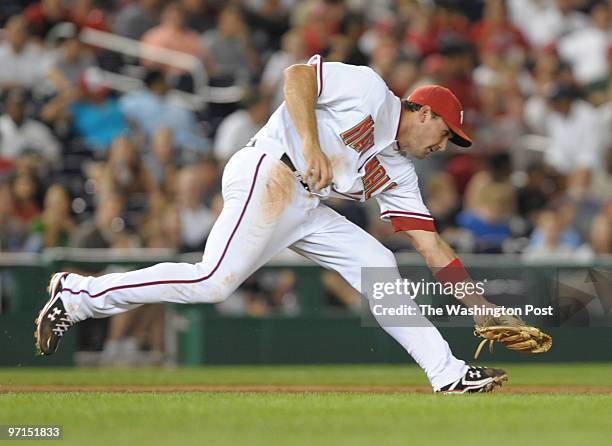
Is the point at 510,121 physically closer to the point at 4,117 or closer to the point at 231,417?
the point at 4,117

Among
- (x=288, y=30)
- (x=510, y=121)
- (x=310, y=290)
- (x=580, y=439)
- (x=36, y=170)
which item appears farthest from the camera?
(x=288, y=30)

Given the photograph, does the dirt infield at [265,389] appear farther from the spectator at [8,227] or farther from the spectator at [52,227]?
the spectator at [8,227]

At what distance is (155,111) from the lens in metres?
14.0

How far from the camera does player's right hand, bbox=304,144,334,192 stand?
6941mm

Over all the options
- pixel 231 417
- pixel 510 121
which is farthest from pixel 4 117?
pixel 231 417

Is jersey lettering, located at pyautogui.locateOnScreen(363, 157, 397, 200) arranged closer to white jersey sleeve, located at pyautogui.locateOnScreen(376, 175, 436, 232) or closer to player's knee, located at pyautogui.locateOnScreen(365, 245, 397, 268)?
white jersey sleeve, located at pyautogui.locateOnScreen(376, 175, 436, 232)

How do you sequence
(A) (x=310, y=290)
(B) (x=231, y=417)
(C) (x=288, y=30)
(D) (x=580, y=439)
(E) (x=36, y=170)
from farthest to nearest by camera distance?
(C) (x=288, y=30), (E) (x=36, y=170), (A) (x=310, y=290), (B) (x=231, y=417), (D) (x=580, y=439)

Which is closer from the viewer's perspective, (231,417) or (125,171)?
(231,417)

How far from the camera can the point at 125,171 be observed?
1304 centimetres

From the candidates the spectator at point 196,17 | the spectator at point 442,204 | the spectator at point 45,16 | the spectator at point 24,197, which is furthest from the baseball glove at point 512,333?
the spectator at point 196,17

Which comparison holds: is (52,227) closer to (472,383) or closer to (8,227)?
(8,227)

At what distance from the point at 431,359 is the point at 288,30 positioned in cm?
926

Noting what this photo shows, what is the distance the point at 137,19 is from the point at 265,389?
25.8 ft

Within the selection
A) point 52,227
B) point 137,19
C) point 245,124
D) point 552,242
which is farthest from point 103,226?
point 552,242
